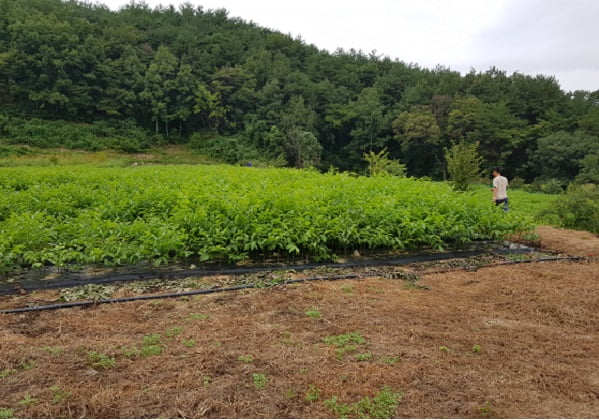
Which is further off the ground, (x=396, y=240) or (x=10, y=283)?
(x=396, y=240)

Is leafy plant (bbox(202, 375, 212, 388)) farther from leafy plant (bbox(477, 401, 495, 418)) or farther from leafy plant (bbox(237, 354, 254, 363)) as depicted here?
leafy plant (bbox(477, 401, 495, 418))

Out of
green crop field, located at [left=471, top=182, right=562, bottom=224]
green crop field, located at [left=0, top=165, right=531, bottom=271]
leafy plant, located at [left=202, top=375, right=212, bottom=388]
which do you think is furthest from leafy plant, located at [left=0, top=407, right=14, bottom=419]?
green crop field, located at [left=471, top=182, right=562, bottom=224]

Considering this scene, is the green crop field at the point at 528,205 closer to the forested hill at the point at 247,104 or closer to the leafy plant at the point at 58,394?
the leafy plant at the point at 58,394

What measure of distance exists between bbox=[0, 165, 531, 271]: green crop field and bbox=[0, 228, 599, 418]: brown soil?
982 mm

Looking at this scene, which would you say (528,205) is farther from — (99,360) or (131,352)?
(99,360)

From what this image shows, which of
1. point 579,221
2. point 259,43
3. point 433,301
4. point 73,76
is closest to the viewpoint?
point 433,301

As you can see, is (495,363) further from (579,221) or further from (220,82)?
(220,82)

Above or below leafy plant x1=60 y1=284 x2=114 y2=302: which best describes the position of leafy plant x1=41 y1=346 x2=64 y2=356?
above

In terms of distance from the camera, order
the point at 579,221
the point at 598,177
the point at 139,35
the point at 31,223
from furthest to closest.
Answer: the point at 139,35, the point at 598,177, the point at 579,221, the point at 31,223

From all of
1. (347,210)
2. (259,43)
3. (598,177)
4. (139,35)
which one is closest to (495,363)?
(347,210)

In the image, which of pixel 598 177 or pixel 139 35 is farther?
pixel 139 35

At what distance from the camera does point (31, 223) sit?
515 cm

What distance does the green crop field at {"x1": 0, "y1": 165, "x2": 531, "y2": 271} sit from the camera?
5051 millimetres

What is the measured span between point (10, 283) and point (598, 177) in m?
28.4
